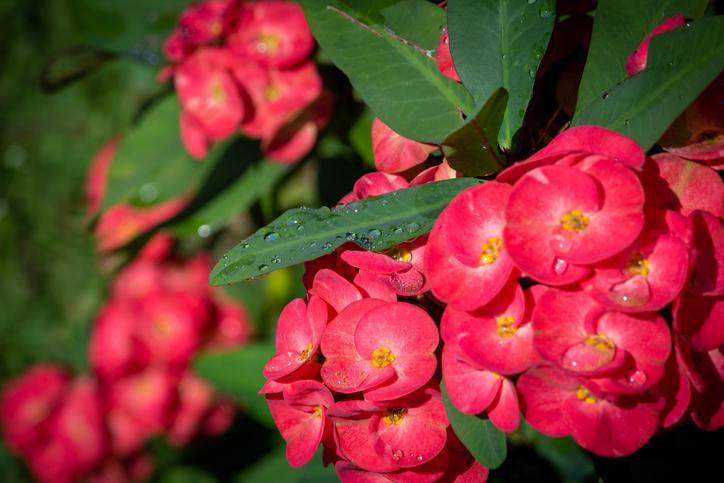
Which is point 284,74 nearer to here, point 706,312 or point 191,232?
point 191,232

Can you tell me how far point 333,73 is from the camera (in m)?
1.10

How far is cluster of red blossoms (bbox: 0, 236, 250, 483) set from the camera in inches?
62.4

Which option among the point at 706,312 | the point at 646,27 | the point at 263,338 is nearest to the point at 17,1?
the point at 263,338

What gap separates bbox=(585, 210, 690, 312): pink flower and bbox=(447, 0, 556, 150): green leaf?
15 cm

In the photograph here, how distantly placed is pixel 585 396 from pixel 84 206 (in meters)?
2.25

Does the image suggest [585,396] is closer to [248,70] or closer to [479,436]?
[479,436]

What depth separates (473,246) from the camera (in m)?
0.53

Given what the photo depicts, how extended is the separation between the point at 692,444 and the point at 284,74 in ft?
2.38

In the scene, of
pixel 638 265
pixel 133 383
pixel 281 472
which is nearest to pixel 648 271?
pixel 638 265

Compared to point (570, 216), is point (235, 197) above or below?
below

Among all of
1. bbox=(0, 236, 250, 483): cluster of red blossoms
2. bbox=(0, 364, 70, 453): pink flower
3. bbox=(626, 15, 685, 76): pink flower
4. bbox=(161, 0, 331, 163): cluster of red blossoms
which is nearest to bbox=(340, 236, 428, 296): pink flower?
bbox=(626, 15, 685, 76): pink flower

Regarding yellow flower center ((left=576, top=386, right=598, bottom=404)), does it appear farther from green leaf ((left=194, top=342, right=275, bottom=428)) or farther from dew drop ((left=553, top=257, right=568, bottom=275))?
green leaf ((left=194, top=342, right=275, bottom=428))

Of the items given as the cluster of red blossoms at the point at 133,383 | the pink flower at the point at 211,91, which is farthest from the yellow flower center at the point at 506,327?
the cluster of red blossoms at the point at 133,383

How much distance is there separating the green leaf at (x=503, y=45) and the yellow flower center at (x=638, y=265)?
16 cm
